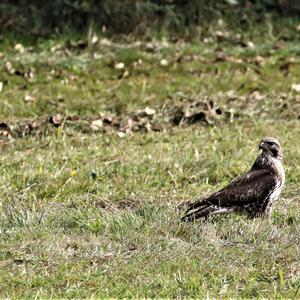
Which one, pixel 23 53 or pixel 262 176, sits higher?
pixel 262 176

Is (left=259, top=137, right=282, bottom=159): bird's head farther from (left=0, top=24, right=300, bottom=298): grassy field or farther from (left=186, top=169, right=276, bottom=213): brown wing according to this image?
(left=0, top=24, right=300, bottom=298): grassy field

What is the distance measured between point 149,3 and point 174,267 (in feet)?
34.8

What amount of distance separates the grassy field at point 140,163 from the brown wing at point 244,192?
16cm

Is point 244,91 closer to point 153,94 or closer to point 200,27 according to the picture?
point 153,94

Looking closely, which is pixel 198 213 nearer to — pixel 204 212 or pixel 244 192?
pixel 204 212

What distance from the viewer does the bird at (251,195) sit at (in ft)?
28.4

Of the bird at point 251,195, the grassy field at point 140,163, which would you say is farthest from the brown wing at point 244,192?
the grassy field at point 140,163

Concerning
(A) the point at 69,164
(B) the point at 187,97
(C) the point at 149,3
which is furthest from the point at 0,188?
(C) the point at 149,3

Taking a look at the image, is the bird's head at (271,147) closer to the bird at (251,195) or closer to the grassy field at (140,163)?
the bird at (251,195)

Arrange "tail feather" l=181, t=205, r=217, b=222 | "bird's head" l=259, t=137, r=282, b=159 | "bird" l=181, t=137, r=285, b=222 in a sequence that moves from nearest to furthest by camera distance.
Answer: "tail feather" l=181, t=205, r=217, b=222
"bird" l=181, t=137, r=285, b=222
"bird's head" l=259, t=137, r=282, b=159

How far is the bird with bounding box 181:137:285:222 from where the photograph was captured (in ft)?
28.4

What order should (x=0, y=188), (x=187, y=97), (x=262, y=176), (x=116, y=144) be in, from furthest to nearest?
(x=187, y=97), (x=116, y=144), (x=0, y=188), (x=262, y=176)

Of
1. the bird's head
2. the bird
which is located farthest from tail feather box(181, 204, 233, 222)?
the bird's head

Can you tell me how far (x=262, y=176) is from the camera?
8.91 metres
